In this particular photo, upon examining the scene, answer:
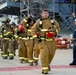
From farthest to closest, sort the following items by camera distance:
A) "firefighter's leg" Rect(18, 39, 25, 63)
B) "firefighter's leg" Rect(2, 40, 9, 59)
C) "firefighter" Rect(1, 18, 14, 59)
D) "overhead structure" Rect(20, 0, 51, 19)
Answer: "overhead structure" Rect(20, 0, 51, 19)
"firefighter's leg" Rect(2, 40, 9, 59)
"firefighter" Rect(1, 18, 14, 59)
"firefighter's leg" Rect(18, 39, 25, 63)

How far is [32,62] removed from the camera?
1299cm

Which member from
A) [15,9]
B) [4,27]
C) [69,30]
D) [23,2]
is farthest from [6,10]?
[4,27]

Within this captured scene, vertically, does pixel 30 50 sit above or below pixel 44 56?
below

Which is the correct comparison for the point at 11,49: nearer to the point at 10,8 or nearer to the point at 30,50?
the point at 30,50

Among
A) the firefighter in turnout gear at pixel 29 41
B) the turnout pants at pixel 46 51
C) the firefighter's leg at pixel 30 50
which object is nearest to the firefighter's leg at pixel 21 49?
the firefighter in turnout gear at pixel 29 41

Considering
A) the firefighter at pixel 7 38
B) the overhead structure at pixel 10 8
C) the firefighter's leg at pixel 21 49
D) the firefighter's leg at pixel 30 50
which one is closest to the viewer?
the firefighter's leg at pixel 30 50

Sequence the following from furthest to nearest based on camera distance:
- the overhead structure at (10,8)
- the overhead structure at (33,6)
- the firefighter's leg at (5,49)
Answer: the overhead structure at (10,8) → the overhead structure at (33,6) → the firefighter's leg at (5,49)

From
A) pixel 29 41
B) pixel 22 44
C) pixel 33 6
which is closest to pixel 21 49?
pixel 22 44

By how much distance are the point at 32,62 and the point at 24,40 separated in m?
1.04

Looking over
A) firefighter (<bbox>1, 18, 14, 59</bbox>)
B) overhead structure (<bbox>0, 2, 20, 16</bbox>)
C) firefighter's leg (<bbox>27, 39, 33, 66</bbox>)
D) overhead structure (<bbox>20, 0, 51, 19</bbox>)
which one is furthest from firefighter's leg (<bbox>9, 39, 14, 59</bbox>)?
overhead structure (<bbox>0, 2, 20, 16</bbox>)

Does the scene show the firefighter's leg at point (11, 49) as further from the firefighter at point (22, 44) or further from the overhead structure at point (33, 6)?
the overhead structure at point (33, 6)

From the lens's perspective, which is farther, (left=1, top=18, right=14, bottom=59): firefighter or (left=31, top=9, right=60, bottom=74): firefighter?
(left=1, top=18, right=14, bottom=59): firefighter

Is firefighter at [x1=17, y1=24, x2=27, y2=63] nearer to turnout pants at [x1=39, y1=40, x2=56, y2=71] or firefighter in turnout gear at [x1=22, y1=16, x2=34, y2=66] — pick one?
firefighter in turnout gear at [x1=22, y1=16, x2=34, y2=66]

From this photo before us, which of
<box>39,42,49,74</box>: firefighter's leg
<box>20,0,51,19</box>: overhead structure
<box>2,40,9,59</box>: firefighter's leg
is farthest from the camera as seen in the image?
<box>20,0,51,19</box>: overhead structure
